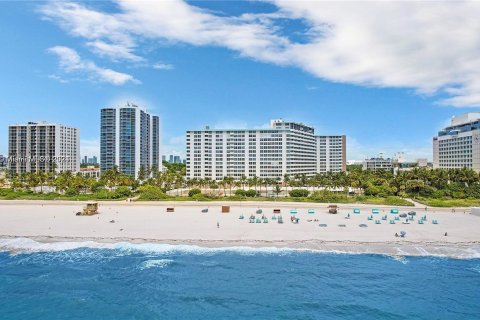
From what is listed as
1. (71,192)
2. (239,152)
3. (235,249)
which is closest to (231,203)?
(235,249)

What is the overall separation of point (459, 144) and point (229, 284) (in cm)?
17233

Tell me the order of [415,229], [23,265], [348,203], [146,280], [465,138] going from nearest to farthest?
[146,280], [23,265], [415,229], [348,203], [465,138]

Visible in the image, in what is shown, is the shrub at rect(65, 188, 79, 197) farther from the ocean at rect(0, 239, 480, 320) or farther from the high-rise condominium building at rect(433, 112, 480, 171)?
the high-rise condominium building at rect(433, 112, 480, 171)

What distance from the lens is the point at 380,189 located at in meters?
107

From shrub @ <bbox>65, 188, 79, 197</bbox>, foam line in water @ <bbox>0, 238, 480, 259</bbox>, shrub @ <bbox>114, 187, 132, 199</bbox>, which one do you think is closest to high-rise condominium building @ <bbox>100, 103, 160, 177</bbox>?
shrub @ <bbox>65, 188, 79, 197</bbox>

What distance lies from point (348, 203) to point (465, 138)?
353 ft

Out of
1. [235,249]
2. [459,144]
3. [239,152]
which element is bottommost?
[235,249]

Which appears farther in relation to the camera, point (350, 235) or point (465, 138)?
point (465, 138)

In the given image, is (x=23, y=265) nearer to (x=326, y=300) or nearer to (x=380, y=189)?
(x=326, y=300)

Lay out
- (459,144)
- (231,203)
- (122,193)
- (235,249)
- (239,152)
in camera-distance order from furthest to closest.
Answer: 1. (239,152)
2. (459,144)
3. (122,193)
4. (231,203)
5. (235,249)

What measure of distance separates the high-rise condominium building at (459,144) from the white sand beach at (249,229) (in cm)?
9652

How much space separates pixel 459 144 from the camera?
173 meters

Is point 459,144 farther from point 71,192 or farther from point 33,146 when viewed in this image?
point 33,146

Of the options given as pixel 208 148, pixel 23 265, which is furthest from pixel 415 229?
pixel 208 148
